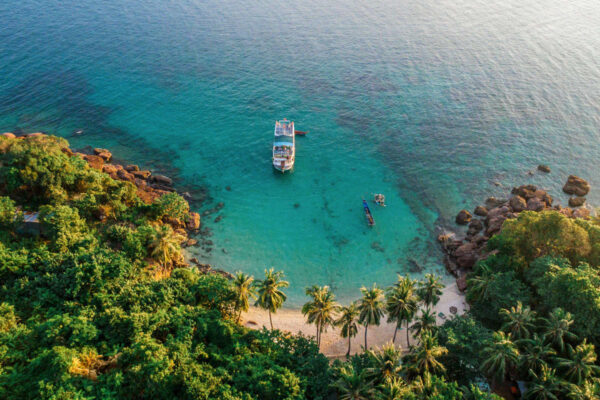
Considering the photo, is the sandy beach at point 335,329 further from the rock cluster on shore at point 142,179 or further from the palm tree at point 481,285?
the rock cluster on shore at point 142,179

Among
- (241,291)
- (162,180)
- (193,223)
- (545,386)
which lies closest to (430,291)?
(545,386)

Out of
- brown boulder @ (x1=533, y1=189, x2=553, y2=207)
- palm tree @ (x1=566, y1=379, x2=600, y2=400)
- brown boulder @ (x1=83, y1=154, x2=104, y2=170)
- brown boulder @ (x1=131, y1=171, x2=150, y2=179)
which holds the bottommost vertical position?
brown boulder @ (x1=131, y1=171, x2=150, y2=179)

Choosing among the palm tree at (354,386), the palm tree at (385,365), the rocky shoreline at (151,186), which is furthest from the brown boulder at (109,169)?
the palm tree at (385,365)

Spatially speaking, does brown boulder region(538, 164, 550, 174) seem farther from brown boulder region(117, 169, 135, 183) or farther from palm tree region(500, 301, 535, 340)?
brown boulder region(117, 169, 135, 183)

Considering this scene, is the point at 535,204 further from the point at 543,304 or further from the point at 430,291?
the point at 430,291

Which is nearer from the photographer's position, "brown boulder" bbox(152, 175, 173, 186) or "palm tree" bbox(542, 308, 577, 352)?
"palm tree" bbox(542, 308, 577, 352)

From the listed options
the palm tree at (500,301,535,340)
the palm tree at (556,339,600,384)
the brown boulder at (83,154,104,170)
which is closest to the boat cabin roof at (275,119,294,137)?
the brown boulder at (83,154,104,170)

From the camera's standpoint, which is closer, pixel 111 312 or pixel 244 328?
pixel 111 312

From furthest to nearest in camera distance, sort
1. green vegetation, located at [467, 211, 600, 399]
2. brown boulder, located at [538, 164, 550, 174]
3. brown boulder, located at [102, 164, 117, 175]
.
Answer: brown boulder, located at [538, 164, 550, 174] < brown boulder, located at [102, 164, 117, 175] < green vegetation, located at [467, 211, 600, 399]
